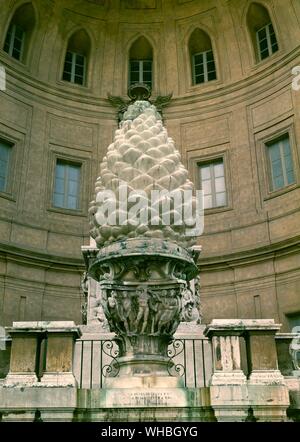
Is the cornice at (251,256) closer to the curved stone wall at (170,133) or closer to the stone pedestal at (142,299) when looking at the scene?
the curved stone wall at (170,133)

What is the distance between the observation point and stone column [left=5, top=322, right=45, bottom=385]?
4988mm

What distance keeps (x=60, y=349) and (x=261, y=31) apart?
15.8 m

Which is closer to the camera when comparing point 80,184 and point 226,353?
point 226,353

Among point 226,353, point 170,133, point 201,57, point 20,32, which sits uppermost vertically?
point 20,32

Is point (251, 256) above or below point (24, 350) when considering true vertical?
above

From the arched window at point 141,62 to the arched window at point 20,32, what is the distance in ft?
12.5

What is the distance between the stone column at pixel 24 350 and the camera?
196 inches

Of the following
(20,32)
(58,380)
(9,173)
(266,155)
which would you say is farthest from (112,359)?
(20,32)

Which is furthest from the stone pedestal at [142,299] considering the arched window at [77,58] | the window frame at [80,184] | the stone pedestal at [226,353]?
the arched window at [77,58]

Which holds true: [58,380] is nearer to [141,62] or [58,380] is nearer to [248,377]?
[248,377]

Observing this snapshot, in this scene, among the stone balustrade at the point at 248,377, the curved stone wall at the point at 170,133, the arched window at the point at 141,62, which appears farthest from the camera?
the arched window at the point at 141,62

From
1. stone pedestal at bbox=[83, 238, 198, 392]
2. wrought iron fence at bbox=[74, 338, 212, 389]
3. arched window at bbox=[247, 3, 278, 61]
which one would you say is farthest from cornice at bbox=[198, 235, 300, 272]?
stone pedestal at bbox=[83, 238, 198, 392]

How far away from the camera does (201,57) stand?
→ 1922cm
